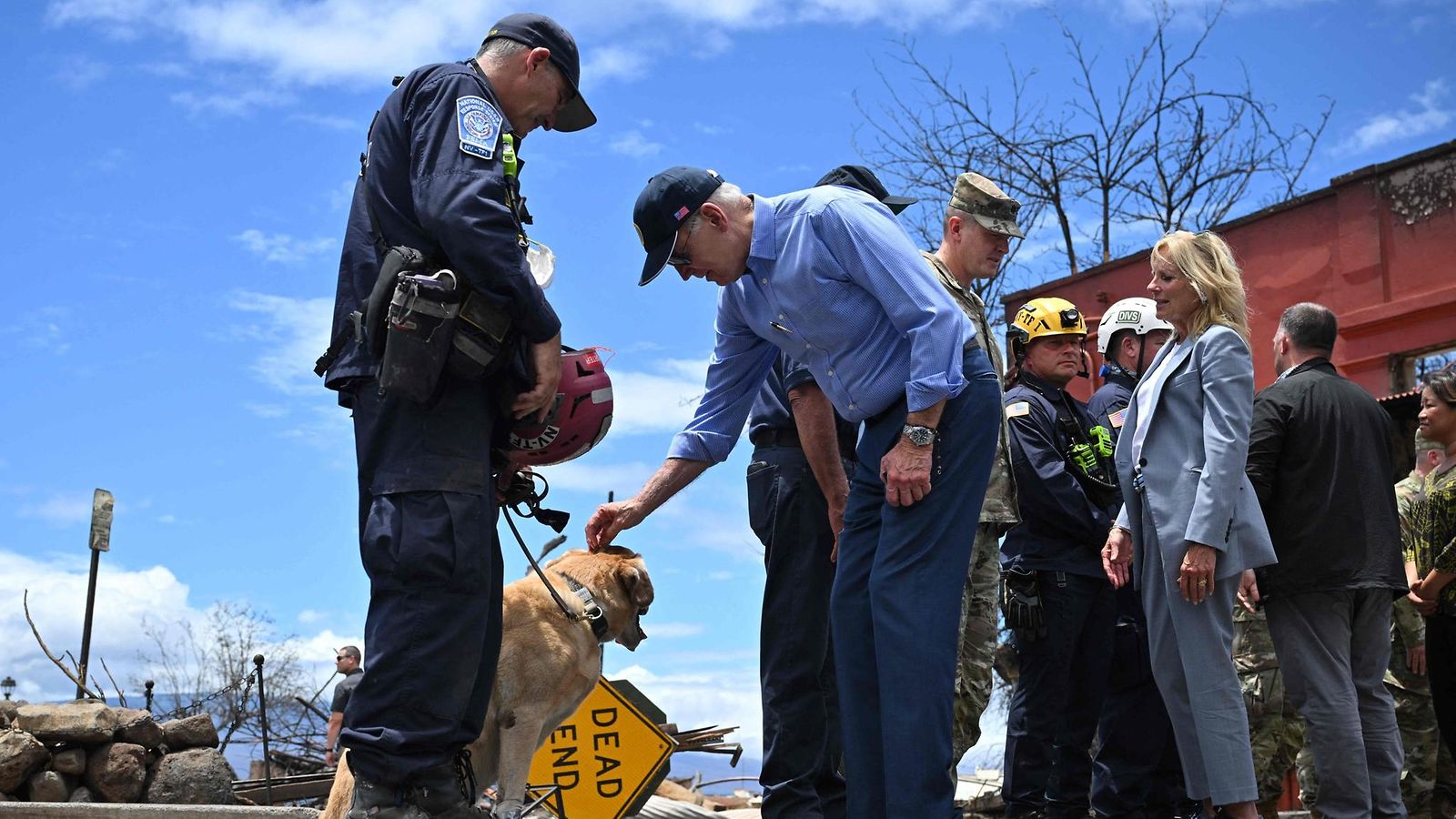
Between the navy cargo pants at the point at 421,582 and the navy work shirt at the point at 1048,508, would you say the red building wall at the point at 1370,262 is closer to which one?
the navy work shirt at the point at 1048,508

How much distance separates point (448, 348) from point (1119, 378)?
4703 mm

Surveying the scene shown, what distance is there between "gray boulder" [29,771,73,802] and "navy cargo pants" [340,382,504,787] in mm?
7677

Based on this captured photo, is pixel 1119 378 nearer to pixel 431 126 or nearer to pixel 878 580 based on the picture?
pixel 878 580

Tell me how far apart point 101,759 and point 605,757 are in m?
5.18

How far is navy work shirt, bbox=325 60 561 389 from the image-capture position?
361 centimetres

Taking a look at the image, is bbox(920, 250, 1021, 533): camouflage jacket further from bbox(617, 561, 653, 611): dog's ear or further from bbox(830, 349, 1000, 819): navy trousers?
bbox(617, 561, 653, 611): dog's ear

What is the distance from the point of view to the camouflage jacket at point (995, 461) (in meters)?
5.18

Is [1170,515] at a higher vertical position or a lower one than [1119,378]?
lower

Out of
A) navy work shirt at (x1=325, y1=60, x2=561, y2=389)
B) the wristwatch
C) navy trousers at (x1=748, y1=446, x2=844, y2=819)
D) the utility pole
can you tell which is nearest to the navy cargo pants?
navy work shirt at (x1=325, y1=60, x2=561, y2=389)

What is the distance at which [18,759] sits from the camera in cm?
997

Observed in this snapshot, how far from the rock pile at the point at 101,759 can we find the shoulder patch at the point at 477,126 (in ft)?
26.1

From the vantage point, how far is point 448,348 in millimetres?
3609

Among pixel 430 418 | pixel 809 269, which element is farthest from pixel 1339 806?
pixel 430 418

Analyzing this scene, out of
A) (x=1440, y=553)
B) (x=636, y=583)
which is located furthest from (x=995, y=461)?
(x=1440, y=553)
